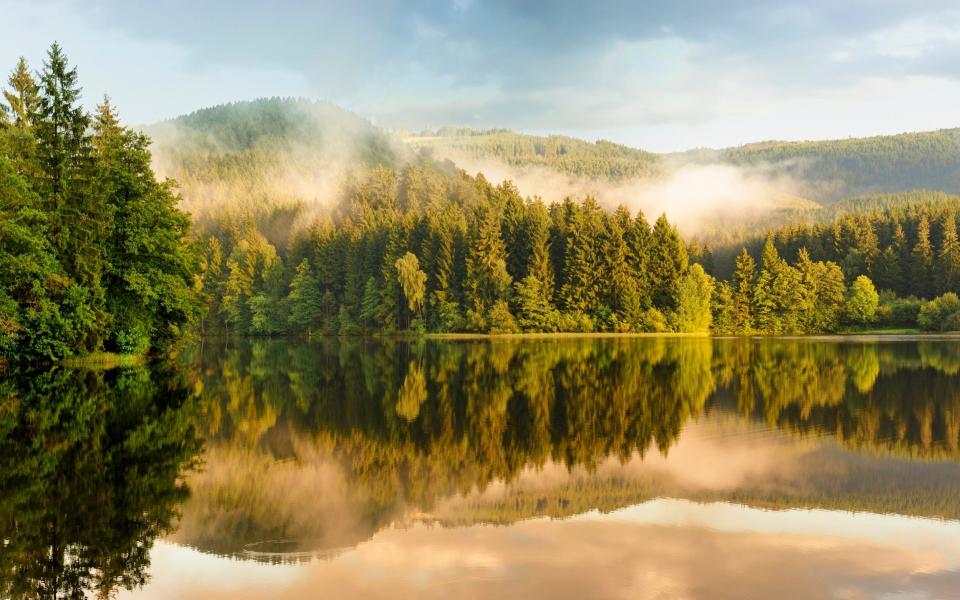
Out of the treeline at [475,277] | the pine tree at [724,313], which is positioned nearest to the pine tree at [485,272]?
the treeline at [475,277]

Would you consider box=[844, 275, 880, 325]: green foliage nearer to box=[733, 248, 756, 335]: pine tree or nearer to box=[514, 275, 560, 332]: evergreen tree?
box=[733, 248, 756, 335]: pine tree

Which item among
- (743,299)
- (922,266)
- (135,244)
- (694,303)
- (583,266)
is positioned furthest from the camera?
(922,266)

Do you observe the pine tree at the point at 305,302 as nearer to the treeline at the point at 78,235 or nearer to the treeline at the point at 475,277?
the treeline at the point at 475,277

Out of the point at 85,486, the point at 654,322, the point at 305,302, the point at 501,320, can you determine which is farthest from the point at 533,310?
the point at 85,486

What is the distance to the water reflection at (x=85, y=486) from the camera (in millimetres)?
9984

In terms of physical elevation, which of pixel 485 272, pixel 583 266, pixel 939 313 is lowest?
pixel 939 313

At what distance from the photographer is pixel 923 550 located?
36.0 feet

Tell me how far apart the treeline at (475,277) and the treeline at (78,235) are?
183 ft

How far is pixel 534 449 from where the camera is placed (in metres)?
18.2

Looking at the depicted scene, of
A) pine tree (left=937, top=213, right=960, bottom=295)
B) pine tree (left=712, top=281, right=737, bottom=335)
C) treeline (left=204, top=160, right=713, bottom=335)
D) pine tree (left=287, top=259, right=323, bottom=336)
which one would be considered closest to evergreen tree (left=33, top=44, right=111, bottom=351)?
treeline (left=204, top=160, right=713, bottom=335)

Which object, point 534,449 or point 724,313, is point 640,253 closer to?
point 724,313

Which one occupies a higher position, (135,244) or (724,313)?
(135,244)

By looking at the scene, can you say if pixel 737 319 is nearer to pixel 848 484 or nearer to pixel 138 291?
pixel 138 291

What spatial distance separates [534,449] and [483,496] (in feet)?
14.6
